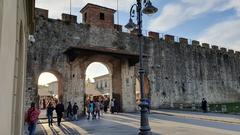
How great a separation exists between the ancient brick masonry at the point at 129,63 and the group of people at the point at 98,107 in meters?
0.72

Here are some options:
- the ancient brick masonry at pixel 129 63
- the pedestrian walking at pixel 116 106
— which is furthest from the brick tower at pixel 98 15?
the pedestrian walking at pixel 116 106

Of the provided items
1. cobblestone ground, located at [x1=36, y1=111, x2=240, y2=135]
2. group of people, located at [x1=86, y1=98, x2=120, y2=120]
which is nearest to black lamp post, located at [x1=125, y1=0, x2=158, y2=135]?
cobblestone ground, located at [x1=36, y1=111, x2=240, y2=135]

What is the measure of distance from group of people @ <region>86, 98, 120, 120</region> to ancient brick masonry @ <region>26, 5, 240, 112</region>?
0.72m

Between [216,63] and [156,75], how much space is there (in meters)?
8.79

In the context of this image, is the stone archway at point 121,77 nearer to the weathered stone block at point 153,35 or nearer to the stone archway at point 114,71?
the stone archway at point 114,71

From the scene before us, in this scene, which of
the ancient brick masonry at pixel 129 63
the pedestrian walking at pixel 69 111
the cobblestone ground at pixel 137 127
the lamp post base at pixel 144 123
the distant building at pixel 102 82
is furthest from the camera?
the distant building at pixel 102 82

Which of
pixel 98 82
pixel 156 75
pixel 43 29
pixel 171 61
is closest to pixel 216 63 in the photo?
pixel 171 61

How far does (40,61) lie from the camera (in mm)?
18328

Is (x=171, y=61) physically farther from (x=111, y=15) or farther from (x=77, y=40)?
(x=77, y=40)

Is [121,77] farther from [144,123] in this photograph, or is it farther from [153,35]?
[144,123]

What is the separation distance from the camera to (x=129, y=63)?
70.5ft

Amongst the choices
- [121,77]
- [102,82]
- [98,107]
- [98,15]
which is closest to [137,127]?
[98,107]

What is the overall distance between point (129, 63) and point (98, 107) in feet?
18.7

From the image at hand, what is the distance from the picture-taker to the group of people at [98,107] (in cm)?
1662
